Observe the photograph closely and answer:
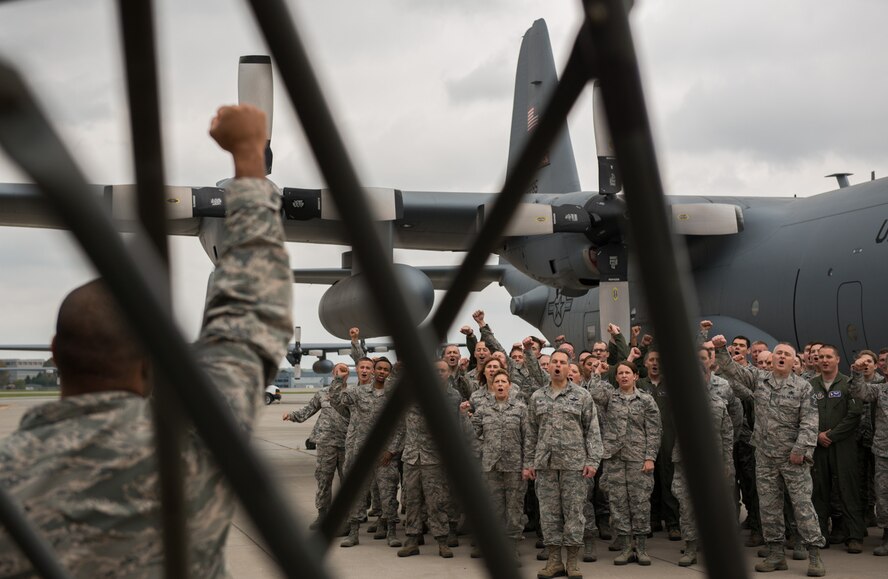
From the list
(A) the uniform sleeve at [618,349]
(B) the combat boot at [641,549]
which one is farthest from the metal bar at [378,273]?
(A) the uniform sleeve at [618,349]

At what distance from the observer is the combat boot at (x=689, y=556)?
7.27 metres

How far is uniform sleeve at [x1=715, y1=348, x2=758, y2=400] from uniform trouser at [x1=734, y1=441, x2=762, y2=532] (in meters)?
0.43

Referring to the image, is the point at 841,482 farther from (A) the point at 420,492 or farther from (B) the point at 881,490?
(A) the point at 420,492

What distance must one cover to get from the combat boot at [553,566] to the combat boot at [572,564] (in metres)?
0.06

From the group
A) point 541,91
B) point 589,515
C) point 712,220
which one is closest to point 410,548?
point 589,515

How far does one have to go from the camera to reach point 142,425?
1279 mm

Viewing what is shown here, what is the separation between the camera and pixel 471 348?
35.2 feet

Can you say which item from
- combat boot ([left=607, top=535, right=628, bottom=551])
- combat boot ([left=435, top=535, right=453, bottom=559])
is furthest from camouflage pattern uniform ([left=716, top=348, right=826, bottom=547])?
combat boot ([left=435, top=535, right=453, bottom=559])

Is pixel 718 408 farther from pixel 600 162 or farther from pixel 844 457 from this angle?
Answer: pixel 600 162

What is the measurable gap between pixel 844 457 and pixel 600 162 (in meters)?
4.38

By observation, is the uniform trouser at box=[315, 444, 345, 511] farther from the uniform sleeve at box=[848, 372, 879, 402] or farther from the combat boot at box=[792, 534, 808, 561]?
the uniform sleeve at box=[848, 372, 879, 402]

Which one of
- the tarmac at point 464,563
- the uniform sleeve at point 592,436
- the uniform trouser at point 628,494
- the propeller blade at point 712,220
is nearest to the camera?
the tarmac at point 464,563

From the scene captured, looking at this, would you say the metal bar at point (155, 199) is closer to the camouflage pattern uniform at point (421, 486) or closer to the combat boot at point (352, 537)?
the camouflage pattern uniform at point (421, 486)

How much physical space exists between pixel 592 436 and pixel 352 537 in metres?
2.34
